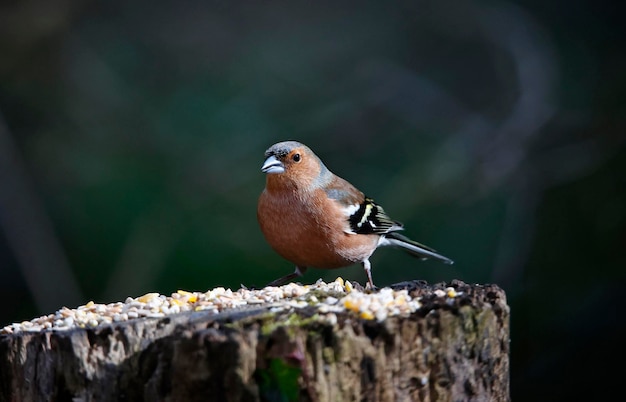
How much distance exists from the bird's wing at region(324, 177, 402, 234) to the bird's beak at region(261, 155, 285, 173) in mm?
325

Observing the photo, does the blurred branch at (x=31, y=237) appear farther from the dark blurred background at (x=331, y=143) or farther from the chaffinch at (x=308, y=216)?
the chaffinch at (x=308, y=216)

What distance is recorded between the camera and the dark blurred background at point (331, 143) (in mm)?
6680

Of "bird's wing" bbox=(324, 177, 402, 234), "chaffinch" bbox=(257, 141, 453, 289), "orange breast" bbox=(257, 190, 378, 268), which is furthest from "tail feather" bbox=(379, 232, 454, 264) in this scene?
"orange breast" bbox=(257, 190, 378, 268)

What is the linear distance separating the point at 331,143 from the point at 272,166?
3033 mm

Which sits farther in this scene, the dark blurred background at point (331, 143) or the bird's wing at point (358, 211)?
the dark blurred background at point (331, 143)

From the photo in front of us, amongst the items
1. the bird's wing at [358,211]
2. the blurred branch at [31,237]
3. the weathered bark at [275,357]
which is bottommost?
the weathered bark at [275,357]

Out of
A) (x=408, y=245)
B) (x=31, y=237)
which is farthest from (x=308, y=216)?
(x=31, y=237)

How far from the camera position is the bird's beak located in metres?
4.83

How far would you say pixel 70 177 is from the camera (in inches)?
314

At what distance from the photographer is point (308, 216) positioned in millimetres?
4773

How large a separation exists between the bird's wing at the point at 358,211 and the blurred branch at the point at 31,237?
3382mm

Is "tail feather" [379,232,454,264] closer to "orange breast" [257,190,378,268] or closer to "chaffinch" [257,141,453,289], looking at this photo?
"chaffinch" [257,141,453,289]

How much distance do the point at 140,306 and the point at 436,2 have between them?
20.4 feet

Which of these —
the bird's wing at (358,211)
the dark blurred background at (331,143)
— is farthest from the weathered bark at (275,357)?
the dark blurred background at (331,143)
